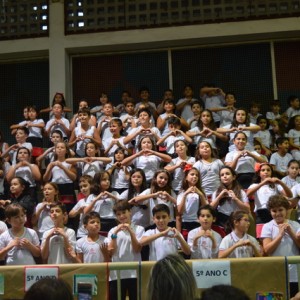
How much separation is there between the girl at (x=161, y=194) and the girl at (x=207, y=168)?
1.96 feet

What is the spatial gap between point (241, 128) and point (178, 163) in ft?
5.88

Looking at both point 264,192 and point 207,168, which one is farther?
point 207,168

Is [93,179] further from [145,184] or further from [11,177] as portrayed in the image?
[11,177]

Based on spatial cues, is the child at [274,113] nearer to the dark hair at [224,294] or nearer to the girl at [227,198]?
the girl at [227,198]

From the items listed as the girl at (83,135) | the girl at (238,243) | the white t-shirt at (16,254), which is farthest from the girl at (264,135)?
the white t-shirt at (16,254)

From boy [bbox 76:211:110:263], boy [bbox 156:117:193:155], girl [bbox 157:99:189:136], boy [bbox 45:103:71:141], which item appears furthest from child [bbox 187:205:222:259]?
boy [bbox 45:103:71:141]

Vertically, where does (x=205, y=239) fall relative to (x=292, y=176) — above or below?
below

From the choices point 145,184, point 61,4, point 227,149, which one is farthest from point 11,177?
point 61,4

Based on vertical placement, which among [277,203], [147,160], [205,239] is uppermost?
[147,160]

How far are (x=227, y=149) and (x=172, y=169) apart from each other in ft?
5.78

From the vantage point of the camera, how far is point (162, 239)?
6.28 m

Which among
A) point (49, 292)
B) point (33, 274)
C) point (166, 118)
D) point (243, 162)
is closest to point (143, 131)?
point (166, 118)

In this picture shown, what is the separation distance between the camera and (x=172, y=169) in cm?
841

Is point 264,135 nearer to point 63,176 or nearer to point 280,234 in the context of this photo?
point 63,176
